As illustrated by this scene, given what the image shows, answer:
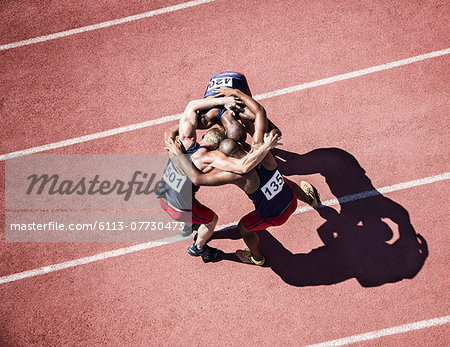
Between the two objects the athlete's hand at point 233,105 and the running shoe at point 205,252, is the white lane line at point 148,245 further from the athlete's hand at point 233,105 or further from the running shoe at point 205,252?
the athlete's hand at point 233,105

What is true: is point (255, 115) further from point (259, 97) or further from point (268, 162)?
point (259, 97)

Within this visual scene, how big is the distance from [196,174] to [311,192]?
2355 millimetres

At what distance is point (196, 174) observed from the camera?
14.6 ft

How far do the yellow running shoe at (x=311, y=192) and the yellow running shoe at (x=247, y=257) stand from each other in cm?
127

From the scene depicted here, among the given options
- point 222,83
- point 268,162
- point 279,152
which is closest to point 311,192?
point 279,152

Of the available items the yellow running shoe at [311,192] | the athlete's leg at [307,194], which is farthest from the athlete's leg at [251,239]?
the yellow running shoe at [311,192]

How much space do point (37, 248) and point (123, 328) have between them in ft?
6.70

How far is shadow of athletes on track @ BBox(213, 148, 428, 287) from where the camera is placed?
5680 mm

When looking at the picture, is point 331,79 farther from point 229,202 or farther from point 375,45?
point 229,202

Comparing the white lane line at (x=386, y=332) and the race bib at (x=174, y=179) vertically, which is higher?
the race bib at (x=174, y=179)

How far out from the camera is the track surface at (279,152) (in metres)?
5.54

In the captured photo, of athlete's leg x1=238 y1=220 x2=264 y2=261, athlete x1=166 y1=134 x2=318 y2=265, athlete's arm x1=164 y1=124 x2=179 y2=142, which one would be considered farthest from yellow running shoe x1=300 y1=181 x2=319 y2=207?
athlete's arm x1=164 y1=124 x2=179 y2=142

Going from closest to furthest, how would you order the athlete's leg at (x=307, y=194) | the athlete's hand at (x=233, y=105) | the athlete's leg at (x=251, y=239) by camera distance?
1. the athlete's hand at (x=233, y=105)
2. the athlete's leg at (x=251, y=239)
3. the athlete's leg at (x=307, y=194)

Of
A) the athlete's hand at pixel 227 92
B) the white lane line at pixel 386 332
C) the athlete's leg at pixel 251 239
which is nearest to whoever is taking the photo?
the athlete's hand at pixel 227 92
